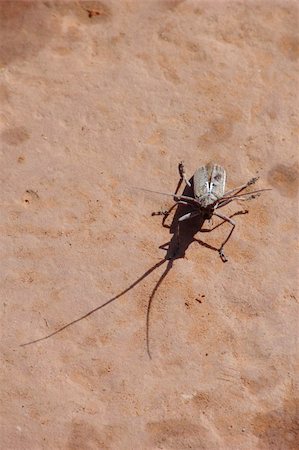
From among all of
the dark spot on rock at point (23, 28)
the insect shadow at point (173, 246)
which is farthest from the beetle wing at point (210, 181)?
the dark spot on rock at point (23, 28)

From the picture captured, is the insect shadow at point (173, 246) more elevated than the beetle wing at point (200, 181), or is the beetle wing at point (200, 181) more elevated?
the beetle wing at point (200, 181)

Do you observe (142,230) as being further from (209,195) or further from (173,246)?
(209,195)

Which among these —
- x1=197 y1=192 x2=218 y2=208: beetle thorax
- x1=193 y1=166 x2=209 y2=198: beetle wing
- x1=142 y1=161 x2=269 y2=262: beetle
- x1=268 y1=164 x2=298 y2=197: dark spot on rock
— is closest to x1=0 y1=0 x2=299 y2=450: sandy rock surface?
x1=268 y1=164 x2=298 y2=197: dark spot on rock

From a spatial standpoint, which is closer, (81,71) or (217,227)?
(217,227)

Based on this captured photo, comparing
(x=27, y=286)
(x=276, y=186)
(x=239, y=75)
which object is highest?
(x=239, y=75)

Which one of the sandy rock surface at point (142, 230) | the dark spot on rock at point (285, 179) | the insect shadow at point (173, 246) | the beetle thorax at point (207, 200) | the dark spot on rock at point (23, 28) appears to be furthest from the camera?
the dark spot on rock at point (23, 28)

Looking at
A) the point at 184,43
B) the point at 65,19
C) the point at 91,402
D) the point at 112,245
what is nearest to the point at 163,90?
the point at 184,43

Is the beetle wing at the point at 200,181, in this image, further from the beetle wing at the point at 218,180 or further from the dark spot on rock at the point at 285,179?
the dark spot on rock at the point at 285,179

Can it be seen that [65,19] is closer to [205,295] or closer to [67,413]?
[205,295]
